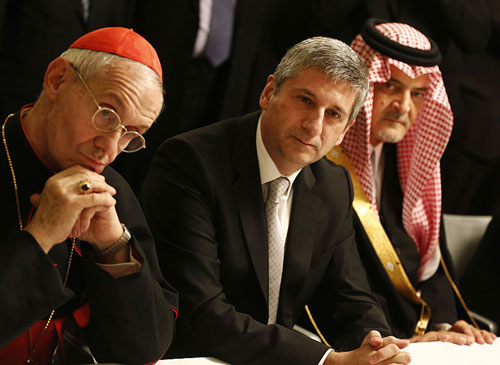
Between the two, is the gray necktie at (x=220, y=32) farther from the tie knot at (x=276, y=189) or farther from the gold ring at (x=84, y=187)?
the gold ring at (x=84, y=187)

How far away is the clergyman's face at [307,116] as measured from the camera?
7.33ft

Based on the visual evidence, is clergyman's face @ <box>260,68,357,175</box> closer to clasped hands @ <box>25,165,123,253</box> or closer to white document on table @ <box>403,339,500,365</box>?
white document on table @ <box>403,339,500,365</box>

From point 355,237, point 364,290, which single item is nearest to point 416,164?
point 355,237

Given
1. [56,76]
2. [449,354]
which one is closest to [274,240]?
[449,354]

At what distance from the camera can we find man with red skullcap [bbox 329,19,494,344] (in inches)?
117

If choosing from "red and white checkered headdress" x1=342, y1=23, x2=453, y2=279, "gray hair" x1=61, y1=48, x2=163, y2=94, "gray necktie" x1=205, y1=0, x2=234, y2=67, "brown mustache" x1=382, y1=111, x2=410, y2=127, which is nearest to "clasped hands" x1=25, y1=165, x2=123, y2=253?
"gray hair" x1=61, y1=48, x2=163, y2=94

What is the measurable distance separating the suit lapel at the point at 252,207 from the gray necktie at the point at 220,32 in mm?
1462

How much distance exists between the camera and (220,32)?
12.1ft

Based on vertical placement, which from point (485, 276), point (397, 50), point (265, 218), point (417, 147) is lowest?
point (485, 276)

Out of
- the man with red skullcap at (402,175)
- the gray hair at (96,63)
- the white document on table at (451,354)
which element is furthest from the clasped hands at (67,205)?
the man with red skullcap at (402,175)

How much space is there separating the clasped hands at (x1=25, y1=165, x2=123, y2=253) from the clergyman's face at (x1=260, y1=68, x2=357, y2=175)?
0.82m

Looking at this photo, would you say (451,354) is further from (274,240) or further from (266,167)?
(266,167)

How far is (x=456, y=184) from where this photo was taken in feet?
14.8

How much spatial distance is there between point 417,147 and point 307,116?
3.86 ft
